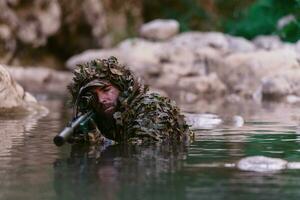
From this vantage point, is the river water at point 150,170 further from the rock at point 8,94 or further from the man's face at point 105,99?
the rock at point 8,94

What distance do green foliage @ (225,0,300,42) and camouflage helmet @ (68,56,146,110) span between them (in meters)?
13.5

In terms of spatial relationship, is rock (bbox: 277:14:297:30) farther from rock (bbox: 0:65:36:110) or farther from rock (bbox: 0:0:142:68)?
rock (bbox: 0:65:36:110)

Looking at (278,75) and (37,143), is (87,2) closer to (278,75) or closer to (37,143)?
(278,75)

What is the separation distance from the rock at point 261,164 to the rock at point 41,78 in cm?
1460

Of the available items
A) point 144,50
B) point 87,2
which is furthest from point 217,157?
point 87,2

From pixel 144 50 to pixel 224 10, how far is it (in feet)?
16.6

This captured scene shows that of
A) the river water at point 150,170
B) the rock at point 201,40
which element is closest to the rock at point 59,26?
the rock at point 201,40

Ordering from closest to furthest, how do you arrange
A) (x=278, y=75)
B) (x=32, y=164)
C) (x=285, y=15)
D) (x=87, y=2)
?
(x=32, y=164) < (x=278, y=75) < (x=285, y=15) < (x=87, y=2)

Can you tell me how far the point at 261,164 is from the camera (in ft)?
15.4

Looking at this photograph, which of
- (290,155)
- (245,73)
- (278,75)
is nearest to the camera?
(290,155)

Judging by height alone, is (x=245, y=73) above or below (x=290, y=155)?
above

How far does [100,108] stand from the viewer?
610 cm

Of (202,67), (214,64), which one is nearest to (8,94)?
(214,64)

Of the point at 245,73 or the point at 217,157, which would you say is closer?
the point at 217,157
